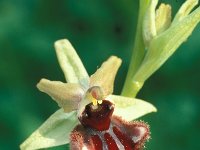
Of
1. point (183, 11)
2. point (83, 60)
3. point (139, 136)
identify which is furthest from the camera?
point (83, 60)

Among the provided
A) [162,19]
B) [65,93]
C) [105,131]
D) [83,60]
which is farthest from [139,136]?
[83,60]

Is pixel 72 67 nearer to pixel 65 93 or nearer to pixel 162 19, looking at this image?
pixel 65 93

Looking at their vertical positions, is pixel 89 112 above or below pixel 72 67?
below

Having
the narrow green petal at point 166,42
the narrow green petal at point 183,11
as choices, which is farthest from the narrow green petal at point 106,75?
the narrow green petal at point 183,11

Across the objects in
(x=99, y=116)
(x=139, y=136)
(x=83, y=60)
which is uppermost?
(x=83, y=60)

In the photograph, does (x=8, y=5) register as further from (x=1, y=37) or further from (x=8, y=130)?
(x=8, y=130)

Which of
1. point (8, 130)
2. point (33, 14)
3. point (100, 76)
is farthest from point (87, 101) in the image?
point (33, 14)

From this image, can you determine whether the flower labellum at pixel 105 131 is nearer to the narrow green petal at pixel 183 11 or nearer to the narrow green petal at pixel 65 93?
the narrow green petal at pixel 65 93
